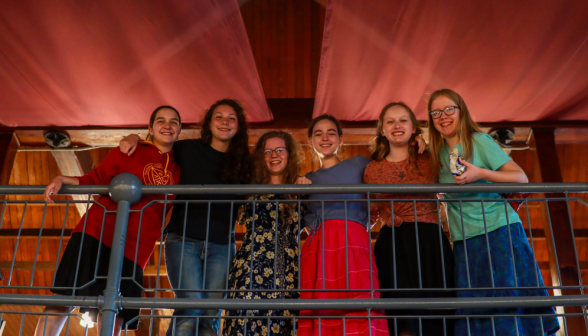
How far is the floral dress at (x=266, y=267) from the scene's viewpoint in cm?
259

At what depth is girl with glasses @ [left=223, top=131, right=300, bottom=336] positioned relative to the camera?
258 cm

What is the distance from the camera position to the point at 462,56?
13.0 feet

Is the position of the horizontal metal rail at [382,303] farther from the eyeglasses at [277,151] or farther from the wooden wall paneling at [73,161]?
the wooden wall paneling at [73,161]

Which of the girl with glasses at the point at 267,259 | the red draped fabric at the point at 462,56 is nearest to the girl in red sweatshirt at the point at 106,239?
the girl with glasses at the point at 267,259

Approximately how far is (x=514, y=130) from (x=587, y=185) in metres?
2.44

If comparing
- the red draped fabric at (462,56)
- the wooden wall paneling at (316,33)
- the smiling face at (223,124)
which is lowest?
the smiling face at (223,124)

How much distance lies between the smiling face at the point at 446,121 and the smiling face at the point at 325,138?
591 mm

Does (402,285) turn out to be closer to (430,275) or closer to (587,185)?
(430,275)

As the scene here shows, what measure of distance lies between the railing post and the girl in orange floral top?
1.18 metres

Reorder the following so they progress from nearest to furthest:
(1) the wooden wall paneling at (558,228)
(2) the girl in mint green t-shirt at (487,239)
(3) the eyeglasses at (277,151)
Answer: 1. (2) the girl in mint green t-shirt at (487,239)
2. (3) the eyeglasses at (277,151)
3. (1) the wooden wall paneling at (558,228)

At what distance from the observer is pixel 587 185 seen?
2514 millimetres

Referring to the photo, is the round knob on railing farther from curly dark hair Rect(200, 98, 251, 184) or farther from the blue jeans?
curly dark hair Rect(200, 98, 251, 184)

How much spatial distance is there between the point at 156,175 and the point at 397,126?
4.37 feet

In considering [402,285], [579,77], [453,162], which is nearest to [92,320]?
[402,285]
